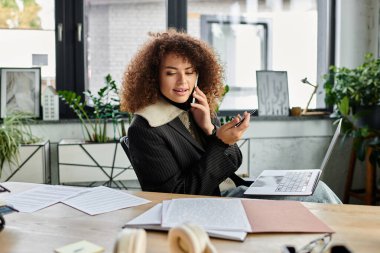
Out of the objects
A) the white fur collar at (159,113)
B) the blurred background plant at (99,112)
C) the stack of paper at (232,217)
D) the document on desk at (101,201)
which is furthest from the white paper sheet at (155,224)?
the blurred background plant at (99,112)

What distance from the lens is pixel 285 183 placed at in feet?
5.21

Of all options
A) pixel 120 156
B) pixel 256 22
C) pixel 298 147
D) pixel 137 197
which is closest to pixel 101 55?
pixel 120 156

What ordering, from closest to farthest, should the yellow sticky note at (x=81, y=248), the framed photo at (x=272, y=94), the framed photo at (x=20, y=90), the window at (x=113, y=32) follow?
the yellow sticky note at (x=81, y=248), the framed photo at (x=20, y=90), the window at (x=113, y=32), the framed photo at (x=272, y=94)

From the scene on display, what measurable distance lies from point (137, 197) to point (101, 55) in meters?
2.12

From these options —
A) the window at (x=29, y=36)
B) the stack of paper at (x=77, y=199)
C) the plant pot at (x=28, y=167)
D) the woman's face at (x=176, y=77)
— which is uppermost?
the window at (x=29, y=36)

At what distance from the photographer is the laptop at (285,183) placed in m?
1.47

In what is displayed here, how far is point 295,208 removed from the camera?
121 centimetres

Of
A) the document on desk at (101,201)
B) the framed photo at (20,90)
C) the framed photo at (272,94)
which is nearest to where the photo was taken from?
the document on desk at (101,201)

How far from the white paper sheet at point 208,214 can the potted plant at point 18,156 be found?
5.55 feet

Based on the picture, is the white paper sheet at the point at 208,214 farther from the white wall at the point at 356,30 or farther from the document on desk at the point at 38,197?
the white wall at the point at 356,30

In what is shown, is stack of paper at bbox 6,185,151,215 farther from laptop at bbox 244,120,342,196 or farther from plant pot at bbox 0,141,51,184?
plant pot at bbox 0,141,51,184

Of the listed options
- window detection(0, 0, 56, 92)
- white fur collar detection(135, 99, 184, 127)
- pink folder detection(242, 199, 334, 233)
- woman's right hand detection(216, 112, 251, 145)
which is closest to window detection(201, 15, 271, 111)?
window detection(0, 0, 56, 92)

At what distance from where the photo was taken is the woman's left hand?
182 centimetres

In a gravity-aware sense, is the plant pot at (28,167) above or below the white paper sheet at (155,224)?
below
